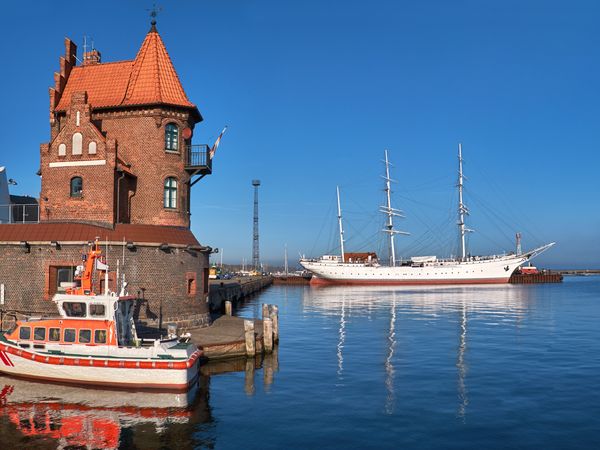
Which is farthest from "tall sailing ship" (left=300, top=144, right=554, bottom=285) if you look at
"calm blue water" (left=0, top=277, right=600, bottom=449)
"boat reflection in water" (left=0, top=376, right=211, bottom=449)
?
"boat reflection in water" (left=0, top=376, right=211, bottom=449)

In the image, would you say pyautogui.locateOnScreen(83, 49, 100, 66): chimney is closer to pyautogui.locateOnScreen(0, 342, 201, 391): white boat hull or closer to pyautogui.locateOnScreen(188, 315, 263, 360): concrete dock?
pyautogui.locateOnScreen(188, 315, 263, 360): concrete dock

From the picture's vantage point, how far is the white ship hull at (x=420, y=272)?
113 m

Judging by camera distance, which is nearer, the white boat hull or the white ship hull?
the white boat hull

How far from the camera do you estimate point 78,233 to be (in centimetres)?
2884

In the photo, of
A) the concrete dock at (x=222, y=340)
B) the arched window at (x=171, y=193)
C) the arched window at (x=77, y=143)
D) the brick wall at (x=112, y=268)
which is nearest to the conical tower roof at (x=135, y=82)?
the arched window at (x=77, y=143)

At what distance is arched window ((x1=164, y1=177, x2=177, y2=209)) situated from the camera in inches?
1320

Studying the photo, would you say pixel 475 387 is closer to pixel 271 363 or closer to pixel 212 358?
pixel 271 363

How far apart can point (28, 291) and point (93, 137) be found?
965 centimetres

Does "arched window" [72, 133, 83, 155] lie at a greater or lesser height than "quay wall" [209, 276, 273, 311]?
greater

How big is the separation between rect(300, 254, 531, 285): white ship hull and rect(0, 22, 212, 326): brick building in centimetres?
8135

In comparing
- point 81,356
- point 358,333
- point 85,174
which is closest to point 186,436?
point 81,356

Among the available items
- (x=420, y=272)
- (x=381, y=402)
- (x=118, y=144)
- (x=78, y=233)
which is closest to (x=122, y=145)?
(x=118, y=144)

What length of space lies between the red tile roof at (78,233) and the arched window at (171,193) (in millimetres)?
2948

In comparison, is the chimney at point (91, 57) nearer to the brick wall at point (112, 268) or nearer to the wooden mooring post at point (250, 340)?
the brick wall at point (112, 268)
